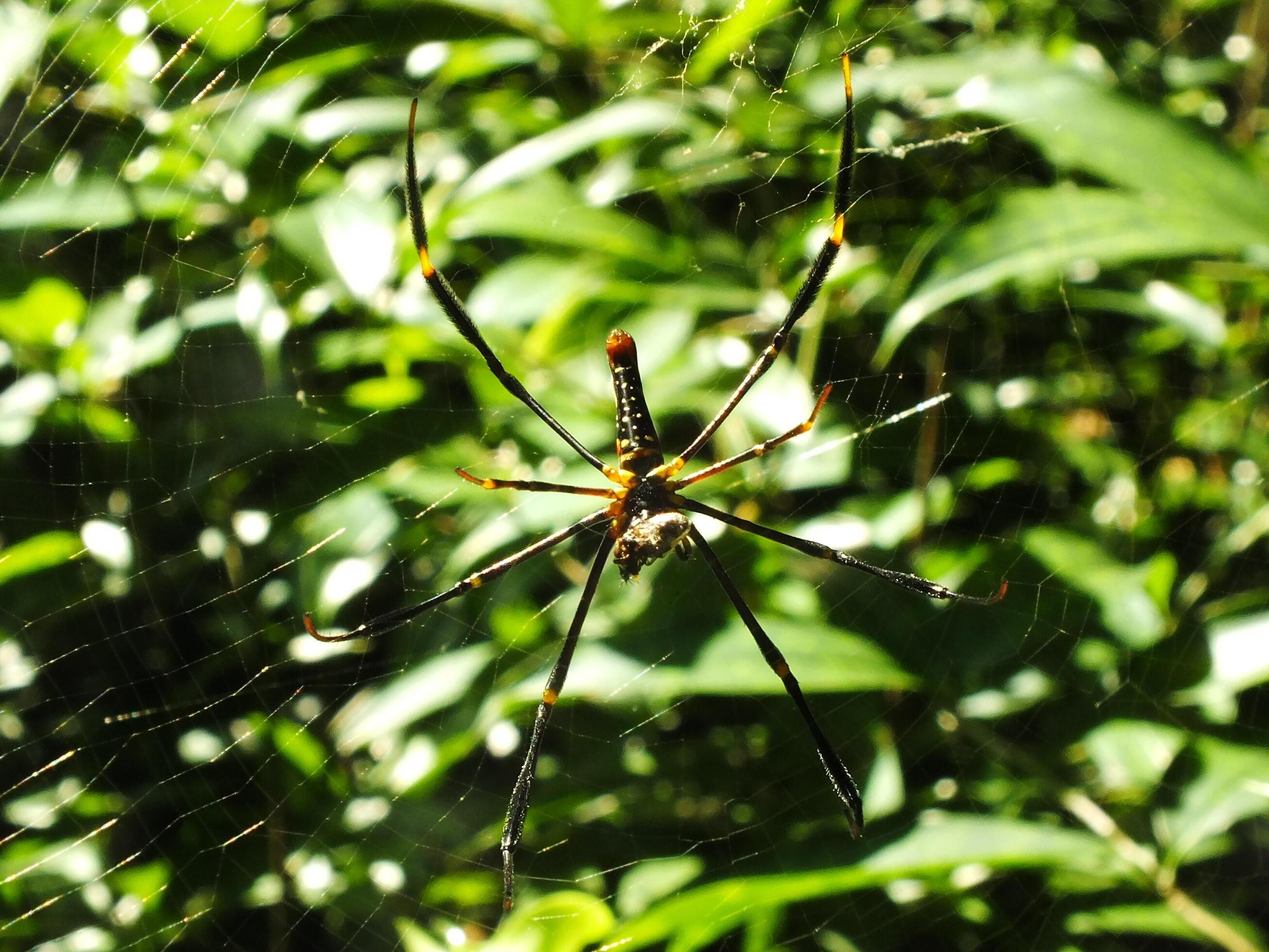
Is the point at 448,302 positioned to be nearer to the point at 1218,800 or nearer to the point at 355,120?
the point at 355,120

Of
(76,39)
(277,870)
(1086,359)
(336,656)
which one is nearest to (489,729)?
(336,656)

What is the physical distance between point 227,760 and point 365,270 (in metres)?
0.84

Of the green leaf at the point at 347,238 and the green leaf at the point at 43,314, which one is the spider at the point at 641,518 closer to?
the green leaf at the point at 347,238

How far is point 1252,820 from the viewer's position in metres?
1.69

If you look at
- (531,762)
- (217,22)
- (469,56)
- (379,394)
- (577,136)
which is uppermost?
(217,22)

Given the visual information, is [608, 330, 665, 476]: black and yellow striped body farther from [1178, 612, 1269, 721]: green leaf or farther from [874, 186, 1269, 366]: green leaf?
[1178, 612, 1269, 721]: green leaf

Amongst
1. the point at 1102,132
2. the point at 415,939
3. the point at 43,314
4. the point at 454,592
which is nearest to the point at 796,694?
the point at 454,592

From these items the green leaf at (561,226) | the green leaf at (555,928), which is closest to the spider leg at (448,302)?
the green leaf at (561,226)

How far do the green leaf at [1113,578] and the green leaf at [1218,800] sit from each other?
17 cm

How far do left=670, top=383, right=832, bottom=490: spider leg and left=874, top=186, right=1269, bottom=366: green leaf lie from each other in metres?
0.12

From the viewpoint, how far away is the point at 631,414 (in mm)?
1289

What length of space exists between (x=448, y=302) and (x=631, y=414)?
298mm

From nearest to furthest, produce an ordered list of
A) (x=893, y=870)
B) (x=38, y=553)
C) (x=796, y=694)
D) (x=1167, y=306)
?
1. (x=893, y=870)
2. (x=796, y=694)
3. (x=38, y=553)
4. (x=1167, y=306)

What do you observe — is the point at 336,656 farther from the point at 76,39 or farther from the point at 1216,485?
the point at 1216,485
